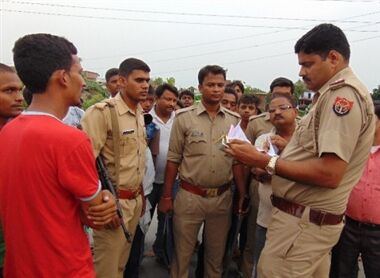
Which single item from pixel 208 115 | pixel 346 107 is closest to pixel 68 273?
pixel 346 107

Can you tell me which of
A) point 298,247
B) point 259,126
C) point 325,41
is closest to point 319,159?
point 298,247

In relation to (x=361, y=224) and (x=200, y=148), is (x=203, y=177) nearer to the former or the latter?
(x=200, y=148)

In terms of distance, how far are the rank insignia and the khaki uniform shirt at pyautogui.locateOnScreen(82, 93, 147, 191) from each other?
1549mm

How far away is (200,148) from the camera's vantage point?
10.6 ft

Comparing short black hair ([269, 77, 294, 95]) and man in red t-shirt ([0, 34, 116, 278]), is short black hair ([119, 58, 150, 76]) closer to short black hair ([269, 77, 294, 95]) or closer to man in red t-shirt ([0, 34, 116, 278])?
man in red t-shirt ([0, 34, 116, 278])

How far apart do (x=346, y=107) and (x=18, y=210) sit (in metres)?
1.56

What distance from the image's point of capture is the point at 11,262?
154 centimetres

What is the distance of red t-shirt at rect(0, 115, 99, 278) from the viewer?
138 cm

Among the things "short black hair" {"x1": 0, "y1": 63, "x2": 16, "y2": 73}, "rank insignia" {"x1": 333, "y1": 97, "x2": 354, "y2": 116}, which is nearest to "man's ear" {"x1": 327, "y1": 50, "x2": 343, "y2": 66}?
"rank insignia" {"x1": 333, "y1": 97, "x2": 354, "y2": 116}

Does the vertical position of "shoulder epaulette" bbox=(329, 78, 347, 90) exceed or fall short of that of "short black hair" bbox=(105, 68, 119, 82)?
it falls short

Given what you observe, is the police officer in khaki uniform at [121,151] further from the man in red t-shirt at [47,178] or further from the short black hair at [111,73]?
the short black hair at [111,73]

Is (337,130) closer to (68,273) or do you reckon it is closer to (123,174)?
(68,273)

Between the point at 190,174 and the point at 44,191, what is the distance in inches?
74.4

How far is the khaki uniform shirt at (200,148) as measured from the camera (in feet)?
10.5
